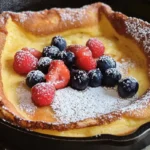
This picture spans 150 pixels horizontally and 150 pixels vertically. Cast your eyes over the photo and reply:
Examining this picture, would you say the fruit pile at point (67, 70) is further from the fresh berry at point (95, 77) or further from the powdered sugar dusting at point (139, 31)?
the powdered sugar dusting at point (139, 31)

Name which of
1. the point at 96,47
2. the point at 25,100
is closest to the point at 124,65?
the point at 96,47

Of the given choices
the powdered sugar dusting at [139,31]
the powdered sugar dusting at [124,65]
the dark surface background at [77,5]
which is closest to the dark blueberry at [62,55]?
the powdered sugar dusting at [124,65]

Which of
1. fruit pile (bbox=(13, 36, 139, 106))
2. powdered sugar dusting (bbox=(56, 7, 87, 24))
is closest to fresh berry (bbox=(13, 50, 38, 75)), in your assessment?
fruit pile (bbox=(13, 36, 139, 106))

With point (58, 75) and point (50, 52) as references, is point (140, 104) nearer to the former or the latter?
point (58, 75)

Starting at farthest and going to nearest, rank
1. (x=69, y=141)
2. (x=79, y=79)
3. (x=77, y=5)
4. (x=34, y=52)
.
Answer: (x=77, y=5) < (x=34, y=52) < (x=79, y=79) < (x=69, y=141)

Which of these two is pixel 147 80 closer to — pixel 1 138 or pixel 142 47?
pixel 142 47

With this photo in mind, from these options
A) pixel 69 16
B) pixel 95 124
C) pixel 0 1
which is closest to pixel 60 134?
pixel 95 124

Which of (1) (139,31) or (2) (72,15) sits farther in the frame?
(2) (72,15)

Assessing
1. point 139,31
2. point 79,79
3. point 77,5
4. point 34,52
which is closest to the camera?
point 79,79
